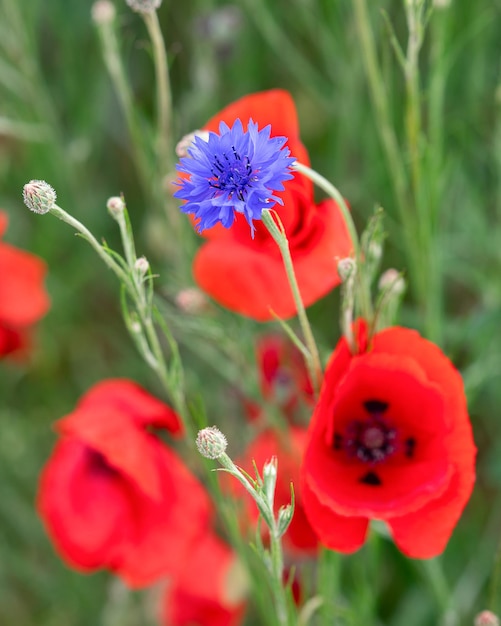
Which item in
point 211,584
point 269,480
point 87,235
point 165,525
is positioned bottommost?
point 211,584

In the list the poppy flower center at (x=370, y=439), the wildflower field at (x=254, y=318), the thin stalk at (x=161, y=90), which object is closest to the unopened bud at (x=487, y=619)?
the wildflower field at (x=254, y=318)

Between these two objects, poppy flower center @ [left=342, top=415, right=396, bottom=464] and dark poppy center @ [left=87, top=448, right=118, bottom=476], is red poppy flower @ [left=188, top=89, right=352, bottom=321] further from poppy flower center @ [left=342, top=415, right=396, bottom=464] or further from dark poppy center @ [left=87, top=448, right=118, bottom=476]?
dark poppy center @ [left=87, top=448, right=118, bottom=476]

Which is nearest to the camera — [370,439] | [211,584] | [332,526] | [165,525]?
[332,526]

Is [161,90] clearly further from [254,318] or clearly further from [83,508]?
[83,508]

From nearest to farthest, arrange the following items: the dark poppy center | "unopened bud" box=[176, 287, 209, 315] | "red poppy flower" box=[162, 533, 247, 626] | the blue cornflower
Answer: the blue cornflower
"unopened bud" box=[176, 287, 209, 315]
the dark poppy center
"red poppy flower" box=[162, 533, 247, 626]

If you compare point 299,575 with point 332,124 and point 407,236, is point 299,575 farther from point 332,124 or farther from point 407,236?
point 332,124

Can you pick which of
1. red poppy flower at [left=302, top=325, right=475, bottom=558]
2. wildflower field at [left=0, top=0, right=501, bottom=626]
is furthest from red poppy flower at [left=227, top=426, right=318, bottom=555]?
red poppy flower at [left=302, top=325, right=475, bottom=558]

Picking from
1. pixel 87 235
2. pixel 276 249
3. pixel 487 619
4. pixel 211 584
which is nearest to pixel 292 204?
pixel 276 249

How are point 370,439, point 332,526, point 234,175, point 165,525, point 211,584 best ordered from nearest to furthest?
point 234,175, point 332,526, point 370,439, point 165,525, point 211,584

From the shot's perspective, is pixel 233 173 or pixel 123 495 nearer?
pixel 233 173
